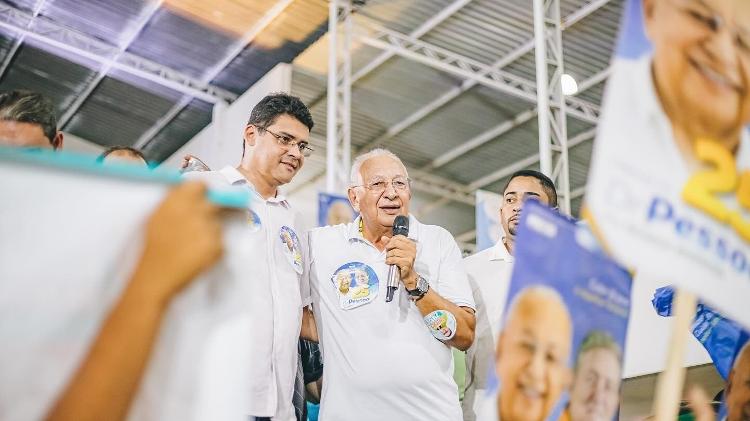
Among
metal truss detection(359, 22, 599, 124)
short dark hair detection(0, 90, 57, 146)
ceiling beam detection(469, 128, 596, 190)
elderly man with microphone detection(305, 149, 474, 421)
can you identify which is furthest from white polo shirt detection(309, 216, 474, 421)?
ceiling beam detection(469, 128, 596, 190)

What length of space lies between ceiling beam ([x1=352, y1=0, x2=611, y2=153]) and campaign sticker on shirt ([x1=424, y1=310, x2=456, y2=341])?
6.18 m

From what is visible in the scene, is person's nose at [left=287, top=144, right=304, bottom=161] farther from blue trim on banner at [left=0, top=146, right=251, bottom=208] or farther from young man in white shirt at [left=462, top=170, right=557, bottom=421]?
blue trim on banner at [left=0, top=146, right=251, bottom=208]

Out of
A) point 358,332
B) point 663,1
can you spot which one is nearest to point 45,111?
point 358,332

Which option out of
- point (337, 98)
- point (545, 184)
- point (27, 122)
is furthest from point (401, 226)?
point (337, 98)

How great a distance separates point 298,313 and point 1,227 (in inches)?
54.7

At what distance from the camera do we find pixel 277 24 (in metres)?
8.60

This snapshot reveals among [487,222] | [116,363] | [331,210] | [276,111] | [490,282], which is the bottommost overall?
[116,363]

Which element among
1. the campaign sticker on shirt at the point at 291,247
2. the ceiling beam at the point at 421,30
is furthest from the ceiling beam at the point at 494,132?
the campaign sticker on shirt at the point at 291,247

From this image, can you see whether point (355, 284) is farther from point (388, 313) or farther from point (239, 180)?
point (239, 180)

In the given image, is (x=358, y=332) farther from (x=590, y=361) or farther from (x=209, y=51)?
(x=209, y=51)

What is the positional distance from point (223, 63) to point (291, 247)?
25.4 feet

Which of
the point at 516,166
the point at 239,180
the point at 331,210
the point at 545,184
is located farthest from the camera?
the point at 516,166

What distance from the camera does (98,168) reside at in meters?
0.87

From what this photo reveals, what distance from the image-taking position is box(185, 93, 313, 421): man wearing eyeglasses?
6.63ft
